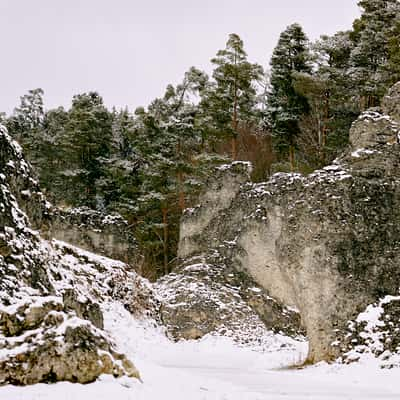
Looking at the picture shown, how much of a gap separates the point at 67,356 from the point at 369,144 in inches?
462

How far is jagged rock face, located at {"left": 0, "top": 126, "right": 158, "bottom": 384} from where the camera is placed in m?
7.38

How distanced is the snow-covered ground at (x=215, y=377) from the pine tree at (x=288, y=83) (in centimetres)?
1694

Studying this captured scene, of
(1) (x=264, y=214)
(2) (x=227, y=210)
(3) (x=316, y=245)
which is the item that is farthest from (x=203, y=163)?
(3) (x=316, y=245)

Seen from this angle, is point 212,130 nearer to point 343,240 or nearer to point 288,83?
point 288,83

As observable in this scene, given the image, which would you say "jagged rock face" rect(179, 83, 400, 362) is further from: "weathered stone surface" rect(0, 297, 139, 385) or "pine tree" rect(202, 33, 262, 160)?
"pine tree" rect(202, 33, 262, 160)

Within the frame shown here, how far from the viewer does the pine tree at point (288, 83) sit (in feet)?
109

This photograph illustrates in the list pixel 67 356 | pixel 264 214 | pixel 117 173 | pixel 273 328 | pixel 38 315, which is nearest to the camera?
pixel 67 356

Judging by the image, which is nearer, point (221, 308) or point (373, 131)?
point (373, 131)

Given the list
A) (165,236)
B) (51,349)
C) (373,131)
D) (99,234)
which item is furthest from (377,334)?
(165,236)

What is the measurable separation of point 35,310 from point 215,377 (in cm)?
468

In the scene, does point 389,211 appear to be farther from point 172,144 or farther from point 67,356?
point 172,144

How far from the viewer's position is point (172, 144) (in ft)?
107

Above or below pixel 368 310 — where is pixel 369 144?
above

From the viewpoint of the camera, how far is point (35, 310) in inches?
315
